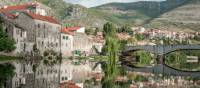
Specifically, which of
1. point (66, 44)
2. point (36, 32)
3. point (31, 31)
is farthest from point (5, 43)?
point (66, 44)

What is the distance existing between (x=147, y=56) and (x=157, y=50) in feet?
32.2

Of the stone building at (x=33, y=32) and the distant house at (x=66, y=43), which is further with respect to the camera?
the distant house at (x=66, y=43)

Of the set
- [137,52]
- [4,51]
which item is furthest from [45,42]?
[137,52]

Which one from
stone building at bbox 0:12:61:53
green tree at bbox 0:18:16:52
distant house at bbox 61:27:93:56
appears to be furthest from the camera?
distant house at bbox 61:27:93:56

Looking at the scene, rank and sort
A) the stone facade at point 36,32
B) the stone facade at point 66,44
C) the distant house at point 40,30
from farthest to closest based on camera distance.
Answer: the stone facade at point 66,44
the distant house at point 40,30
the stone facade at point 36,32

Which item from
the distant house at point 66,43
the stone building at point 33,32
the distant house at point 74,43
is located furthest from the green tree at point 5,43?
the distant house at point 74,43

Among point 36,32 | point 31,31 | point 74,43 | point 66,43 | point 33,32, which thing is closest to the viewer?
point 31,31

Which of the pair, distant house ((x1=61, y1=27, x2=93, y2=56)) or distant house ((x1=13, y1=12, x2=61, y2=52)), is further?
distant house ((x1=61, y1=27, x2=93, y2=56))

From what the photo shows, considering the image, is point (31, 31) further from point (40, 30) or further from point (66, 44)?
point (66, 44)

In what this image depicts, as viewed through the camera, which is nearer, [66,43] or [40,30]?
[40,30]

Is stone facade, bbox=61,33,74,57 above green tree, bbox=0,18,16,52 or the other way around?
the other way around

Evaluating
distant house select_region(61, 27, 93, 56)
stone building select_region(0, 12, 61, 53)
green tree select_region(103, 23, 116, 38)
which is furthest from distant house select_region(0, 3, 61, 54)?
green tree select_region(103, 23, 116, 38)

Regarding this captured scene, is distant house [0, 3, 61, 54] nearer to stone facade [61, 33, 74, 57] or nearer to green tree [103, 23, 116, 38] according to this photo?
stone facade [61, 33, 74, 57]

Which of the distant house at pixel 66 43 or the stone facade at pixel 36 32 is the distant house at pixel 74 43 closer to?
the distant house at pixel 66 43
